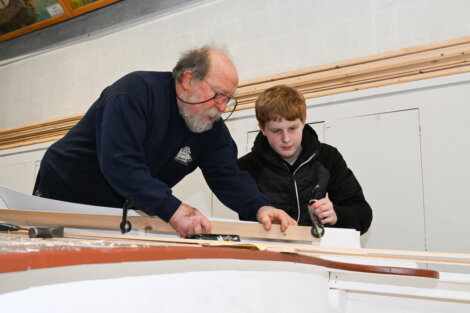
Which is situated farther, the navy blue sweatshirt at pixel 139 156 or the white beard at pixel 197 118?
the white beard at pixel 197 118

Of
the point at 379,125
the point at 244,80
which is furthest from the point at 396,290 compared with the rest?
the point at 244,80

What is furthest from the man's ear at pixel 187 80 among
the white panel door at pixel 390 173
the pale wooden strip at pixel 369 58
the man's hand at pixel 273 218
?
the pale wooden strip at pixel 369 58

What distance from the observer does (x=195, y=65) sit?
2.16 meters

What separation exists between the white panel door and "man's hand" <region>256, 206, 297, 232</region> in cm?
156

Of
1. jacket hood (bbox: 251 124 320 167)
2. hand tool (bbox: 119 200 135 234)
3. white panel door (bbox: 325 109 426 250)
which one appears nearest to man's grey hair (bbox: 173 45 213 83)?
jacket hood (bbox: 251 124 320 167)

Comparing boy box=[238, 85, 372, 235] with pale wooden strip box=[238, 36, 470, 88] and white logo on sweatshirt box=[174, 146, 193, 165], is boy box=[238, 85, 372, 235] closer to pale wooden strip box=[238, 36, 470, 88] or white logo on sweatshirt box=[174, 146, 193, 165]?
white logo on sweatshirt box=[174, 146, 193, 165]

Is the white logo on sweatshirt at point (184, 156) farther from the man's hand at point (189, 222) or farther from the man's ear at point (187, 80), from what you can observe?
the man's hand at point (189, 222)

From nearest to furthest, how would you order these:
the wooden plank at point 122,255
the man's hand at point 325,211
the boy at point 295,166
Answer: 1. the wooden plank at point 122,255
2. the man's hand at point 325,211
3. the boy at point 295,166

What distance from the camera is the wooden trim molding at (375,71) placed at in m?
3.17

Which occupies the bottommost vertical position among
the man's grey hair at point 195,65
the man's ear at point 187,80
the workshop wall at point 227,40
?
the man's ear at point 187,80

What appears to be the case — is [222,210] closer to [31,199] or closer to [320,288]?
[31,199]

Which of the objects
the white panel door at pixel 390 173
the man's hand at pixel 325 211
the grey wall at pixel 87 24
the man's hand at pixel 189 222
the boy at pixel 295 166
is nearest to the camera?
the man's hand at pixel 189 222

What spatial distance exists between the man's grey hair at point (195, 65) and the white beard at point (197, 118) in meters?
0.15

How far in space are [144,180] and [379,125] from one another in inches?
85.3
